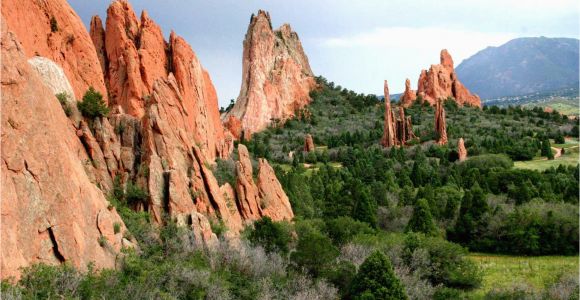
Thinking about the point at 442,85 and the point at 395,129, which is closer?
the point at 395,129

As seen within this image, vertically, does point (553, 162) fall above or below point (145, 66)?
below

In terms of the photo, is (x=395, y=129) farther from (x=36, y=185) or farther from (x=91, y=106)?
(x=36, y=185)

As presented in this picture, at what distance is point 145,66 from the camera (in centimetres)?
3941

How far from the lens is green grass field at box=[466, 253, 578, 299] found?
108 ft

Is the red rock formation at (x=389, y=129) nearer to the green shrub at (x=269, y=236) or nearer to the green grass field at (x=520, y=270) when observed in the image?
the green grass field at (x=520, y=270)

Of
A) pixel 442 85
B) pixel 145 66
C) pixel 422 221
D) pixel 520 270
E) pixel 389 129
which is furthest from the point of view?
pixel 442 85

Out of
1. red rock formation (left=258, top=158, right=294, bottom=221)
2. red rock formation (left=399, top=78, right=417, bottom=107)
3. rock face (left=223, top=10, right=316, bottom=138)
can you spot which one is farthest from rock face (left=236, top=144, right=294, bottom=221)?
red rock formation (left=399, top=78, right=417, bottom=107)

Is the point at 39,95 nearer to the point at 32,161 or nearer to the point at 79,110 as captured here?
the point at 32,161

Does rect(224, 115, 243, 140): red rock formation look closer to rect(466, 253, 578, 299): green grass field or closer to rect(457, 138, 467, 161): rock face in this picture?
rect(457, 138, 467, 161): rock face

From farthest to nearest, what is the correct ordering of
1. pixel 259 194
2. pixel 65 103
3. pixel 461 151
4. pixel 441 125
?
pixel 441 125 < pixel 461 151 < pixel 259 194 < pixel 65 103

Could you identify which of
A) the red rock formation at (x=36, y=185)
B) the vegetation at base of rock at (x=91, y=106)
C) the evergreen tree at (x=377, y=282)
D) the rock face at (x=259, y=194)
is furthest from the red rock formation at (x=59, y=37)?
the evergreen tree at (x=377, y=282)

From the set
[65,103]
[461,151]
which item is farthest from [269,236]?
[461,151]

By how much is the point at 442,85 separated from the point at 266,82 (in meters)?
43.7

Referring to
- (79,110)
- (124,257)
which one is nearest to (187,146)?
(79,110)
